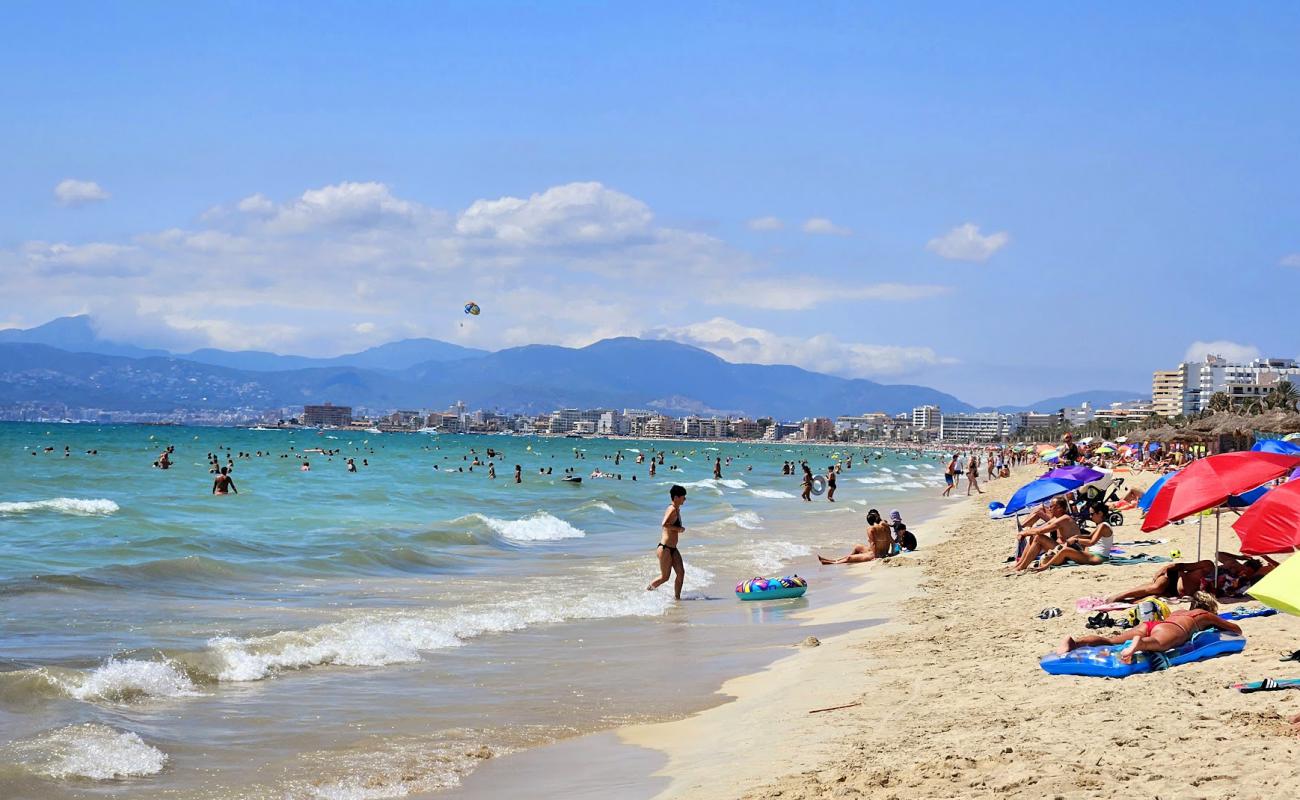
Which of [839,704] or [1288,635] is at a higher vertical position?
[1288,635]

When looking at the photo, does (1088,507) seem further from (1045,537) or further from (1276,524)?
(1276,524)

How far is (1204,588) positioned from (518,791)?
687cm

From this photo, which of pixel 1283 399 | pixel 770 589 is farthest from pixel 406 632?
pixel 1283 399

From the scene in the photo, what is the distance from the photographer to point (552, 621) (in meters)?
12.3

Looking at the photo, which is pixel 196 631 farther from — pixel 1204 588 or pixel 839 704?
pixel 1204 588

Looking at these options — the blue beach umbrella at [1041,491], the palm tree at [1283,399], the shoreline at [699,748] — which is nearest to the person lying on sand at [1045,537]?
the blue beach umbrella at [1041,491]

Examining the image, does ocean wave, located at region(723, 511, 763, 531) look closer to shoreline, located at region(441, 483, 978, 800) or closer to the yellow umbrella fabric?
shoreline, located at region(441, 483, 978, 800)

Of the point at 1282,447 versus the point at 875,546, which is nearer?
the point at 1282,447

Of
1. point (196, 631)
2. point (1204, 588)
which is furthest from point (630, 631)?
point (1204, 588)

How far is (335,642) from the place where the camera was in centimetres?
1002

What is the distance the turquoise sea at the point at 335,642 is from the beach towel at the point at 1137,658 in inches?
108

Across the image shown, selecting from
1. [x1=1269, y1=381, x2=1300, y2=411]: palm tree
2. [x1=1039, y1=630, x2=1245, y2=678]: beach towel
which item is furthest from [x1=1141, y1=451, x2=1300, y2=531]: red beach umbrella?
[x1=1269, y1=381, x2=1300, y2=411]: palm tree

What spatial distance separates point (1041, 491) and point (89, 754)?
473 inches

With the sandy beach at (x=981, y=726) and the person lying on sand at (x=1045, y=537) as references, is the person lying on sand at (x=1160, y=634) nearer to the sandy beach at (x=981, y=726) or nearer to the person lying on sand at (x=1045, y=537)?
the sandy beach at (x=981, y=726)
